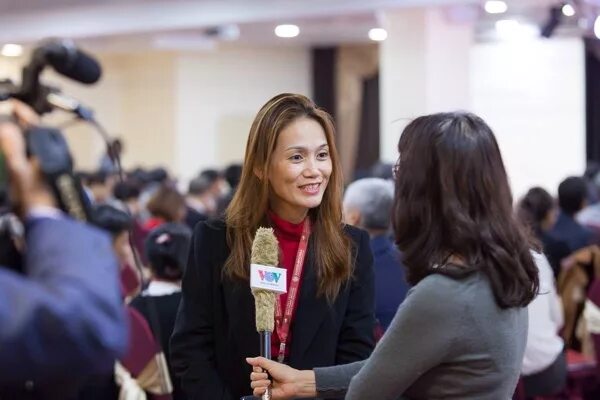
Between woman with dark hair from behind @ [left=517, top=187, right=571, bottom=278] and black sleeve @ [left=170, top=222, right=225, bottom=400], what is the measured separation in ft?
11.8

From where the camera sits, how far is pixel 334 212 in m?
2.62

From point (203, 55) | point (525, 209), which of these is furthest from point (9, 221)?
point (203, 55)

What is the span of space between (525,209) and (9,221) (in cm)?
487

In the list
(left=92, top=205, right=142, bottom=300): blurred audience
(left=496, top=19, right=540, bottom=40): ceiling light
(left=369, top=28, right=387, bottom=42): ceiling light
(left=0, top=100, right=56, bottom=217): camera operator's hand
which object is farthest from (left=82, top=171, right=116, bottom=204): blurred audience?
(left=0, top=100, right=56, bottom=217): camera operator's hand

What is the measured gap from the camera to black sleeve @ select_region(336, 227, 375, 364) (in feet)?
8.50

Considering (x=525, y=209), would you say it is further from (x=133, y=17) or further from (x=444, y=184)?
(x=133, y=17)

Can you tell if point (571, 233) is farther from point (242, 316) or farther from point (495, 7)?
point (495, 7)

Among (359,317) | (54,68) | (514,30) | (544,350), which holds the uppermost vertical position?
(514,30)

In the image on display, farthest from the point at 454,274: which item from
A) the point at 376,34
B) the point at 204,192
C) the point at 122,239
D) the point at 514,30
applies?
the point at 376,34

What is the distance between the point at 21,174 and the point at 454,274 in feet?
3.06

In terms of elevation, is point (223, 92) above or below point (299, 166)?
above

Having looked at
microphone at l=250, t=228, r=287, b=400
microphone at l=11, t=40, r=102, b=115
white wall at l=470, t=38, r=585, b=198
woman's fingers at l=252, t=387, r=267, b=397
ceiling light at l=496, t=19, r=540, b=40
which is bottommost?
woman's fingers at l=252, t=387, r=267, b=397

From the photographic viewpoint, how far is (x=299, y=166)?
8.38ft

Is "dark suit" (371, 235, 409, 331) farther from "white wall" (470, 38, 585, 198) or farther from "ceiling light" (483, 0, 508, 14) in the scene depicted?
"white wall" (470, 38, 585, 198)
